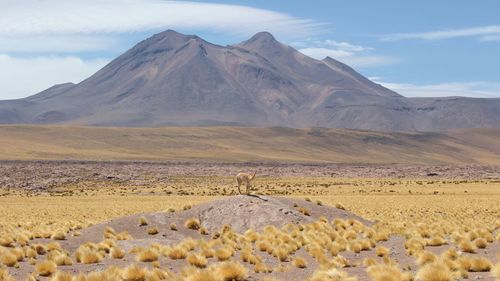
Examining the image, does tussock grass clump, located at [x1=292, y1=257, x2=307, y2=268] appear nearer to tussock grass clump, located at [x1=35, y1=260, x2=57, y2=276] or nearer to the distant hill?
tussock grass clump, located at [x1=35, y1=260, x2=57, y2=276]

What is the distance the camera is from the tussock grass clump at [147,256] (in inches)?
712

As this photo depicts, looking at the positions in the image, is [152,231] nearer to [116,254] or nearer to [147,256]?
[116,254]

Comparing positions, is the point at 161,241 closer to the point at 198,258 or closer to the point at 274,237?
the point at 274,237

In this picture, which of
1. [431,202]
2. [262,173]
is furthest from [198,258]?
[262,173]

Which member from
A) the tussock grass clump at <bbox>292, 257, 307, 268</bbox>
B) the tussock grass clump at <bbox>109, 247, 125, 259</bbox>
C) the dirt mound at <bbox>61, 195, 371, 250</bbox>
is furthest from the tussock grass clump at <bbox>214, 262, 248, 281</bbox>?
the dirt mound at <bbox>61, 195, 371, 250</bbox>

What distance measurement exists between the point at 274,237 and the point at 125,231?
6165 mm

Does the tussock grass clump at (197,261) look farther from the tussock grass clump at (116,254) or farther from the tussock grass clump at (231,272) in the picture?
the tussock grass clump at (116,254)

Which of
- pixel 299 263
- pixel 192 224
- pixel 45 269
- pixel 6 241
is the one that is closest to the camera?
pixel 45 269

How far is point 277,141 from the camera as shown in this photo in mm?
177125

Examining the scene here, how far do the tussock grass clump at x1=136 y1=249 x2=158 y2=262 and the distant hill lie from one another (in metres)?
101

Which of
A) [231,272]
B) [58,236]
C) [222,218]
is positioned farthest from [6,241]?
[231,272]

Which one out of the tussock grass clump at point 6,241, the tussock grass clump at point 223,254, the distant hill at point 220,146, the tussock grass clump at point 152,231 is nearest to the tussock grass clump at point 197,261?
the tussock grass clump at point 223,254

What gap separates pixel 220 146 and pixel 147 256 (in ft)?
464

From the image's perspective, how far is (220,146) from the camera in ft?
523
